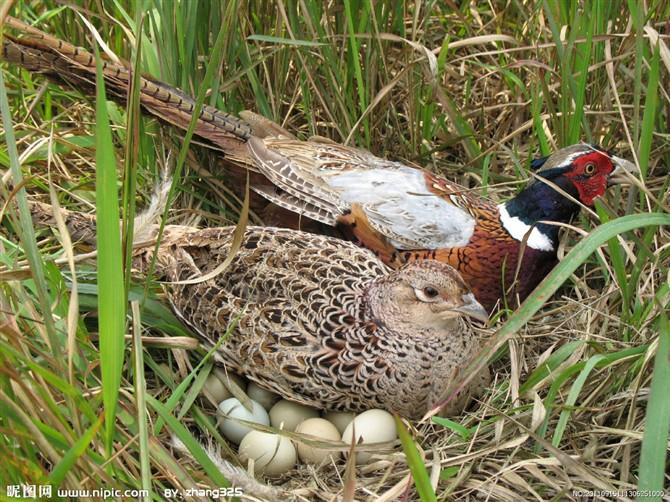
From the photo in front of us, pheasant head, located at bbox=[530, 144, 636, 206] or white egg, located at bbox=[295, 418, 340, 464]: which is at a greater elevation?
pheasant head, located at bbox=[530, 144, 636, 206]

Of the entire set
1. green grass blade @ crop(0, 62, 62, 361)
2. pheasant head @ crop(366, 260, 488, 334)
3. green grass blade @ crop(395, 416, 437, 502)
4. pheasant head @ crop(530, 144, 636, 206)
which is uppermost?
green grass blade @ crop(0, 62, 62, 361)

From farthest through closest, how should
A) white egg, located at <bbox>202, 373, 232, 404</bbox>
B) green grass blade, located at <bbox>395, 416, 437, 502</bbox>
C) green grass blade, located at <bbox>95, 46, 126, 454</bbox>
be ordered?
white egg, located at <bbox>202, 373, 232, 404</bbox> → green grass blade, located at <bbox>95, 46, 126, 454</bbox> → green grass blade, located at <bbox>395, 416, 437, 502</bbox>

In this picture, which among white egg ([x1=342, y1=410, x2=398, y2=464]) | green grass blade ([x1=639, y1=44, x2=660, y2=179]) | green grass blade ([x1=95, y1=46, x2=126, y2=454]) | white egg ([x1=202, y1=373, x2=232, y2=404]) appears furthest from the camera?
white egg ([x1=202, y1=373, x2=232, y2=404])

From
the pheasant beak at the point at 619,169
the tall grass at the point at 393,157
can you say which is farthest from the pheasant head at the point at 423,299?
the pheasant beak at the point at 619,169

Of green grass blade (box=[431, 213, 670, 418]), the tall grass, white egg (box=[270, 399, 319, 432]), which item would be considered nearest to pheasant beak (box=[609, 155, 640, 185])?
the tall grass

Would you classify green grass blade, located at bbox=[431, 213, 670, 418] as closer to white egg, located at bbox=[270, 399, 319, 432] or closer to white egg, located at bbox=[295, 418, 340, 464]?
white egg, located at bbox=[295, 418, 340, 464]

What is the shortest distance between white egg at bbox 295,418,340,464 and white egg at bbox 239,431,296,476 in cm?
4

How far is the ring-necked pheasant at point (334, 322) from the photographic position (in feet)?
9.29

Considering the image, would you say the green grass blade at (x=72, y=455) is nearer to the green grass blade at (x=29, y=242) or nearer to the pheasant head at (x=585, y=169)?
the green grass blade at (x=29, y=242)

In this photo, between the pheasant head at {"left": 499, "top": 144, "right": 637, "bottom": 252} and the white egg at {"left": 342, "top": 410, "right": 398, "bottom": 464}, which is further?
the pheasant head at {"left": 499, "top": 144, "right": 637, "bottom": 252}

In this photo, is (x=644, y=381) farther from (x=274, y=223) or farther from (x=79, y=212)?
(x=79, y=212)

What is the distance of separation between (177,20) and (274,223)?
34.1 inches

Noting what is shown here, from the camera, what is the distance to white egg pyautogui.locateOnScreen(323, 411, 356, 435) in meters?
2.90

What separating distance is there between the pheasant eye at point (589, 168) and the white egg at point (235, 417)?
134cm
